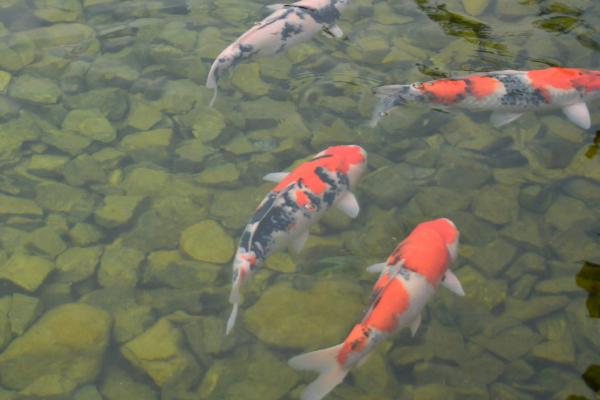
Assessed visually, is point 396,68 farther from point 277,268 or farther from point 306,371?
point 306,371

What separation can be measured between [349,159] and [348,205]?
1.19 ft

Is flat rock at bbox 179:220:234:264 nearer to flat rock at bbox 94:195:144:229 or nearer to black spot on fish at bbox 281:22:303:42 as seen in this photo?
flat rock at bbox 94:195:144:229

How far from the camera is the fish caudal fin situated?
3.42 metres

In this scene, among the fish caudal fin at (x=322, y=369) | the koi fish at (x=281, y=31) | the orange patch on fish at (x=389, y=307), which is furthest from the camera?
the koi fish at (x=281, y=31)

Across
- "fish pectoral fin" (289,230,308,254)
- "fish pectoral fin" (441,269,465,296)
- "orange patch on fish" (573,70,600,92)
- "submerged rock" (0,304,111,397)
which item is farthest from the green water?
"orange patch on fish" (573,70,600,92)

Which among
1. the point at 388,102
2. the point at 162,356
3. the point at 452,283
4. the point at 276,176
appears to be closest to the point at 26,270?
the point at 162,356

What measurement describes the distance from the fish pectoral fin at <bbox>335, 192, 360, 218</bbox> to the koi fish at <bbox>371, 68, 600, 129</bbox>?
40.5 inches

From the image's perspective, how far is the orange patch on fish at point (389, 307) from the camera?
364 centimetres

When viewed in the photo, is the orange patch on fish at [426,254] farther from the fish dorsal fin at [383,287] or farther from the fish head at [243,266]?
the fish head at [243,266]

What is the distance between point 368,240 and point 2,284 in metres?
2.37

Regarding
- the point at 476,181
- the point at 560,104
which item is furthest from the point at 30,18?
the point at 560,104

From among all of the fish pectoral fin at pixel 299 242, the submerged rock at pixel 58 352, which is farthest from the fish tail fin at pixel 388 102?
the submerged rock at pixel 58 352

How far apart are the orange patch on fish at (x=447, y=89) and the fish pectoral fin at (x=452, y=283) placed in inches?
60.2

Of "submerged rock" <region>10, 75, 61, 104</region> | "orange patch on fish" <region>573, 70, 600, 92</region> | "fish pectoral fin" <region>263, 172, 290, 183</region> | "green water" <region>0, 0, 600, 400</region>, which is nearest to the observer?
"green water" <region>0, 0, 600, 400</region>
